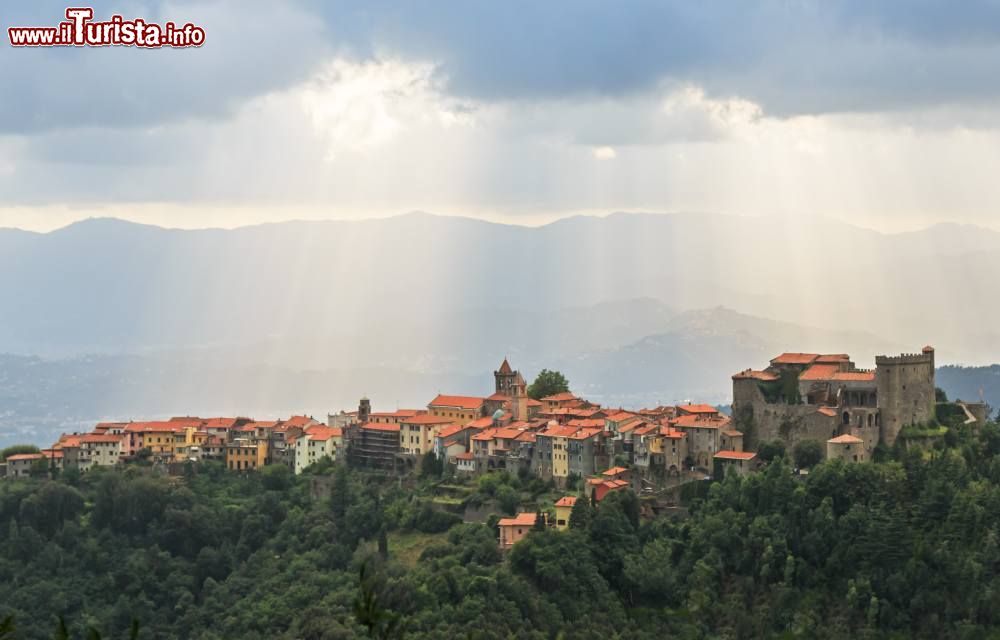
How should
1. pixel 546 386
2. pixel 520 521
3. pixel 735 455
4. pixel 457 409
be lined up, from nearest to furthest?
1. pixel 520 521
2. pixel 735 455
3. pixel 457 409
4. pixel 546 386

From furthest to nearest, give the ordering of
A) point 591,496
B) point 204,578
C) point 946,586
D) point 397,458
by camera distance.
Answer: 1. point 397,458
2. point 204,578
3. point 591,496
4. point 946,586

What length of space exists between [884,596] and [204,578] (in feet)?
89.2

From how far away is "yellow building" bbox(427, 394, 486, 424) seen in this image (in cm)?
7412

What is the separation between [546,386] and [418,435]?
9.16 m

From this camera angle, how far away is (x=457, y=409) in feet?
244

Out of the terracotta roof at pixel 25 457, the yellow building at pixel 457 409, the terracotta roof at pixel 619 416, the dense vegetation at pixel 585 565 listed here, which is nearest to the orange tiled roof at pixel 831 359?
the dense vegetation at pixel 585 565

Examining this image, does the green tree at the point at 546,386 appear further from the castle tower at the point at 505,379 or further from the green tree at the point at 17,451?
the green tree at the point at 17,451

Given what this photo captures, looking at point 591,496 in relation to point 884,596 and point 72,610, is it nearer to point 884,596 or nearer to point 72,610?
point 884,596

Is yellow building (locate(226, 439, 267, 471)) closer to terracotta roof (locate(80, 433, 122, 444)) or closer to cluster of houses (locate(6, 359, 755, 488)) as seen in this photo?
cluster of houses (locate(6, 359, 755, 488))

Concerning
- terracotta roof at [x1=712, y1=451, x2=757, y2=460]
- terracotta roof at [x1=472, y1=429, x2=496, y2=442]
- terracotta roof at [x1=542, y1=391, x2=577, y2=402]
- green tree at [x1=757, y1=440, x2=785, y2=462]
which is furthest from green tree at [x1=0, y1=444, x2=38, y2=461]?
green tree at [x1=757, y1=440, x2=785, y2=462]

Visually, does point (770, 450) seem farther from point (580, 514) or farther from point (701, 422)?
point (580, 514)

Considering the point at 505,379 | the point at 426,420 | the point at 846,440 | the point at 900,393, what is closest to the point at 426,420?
the point at 426,420

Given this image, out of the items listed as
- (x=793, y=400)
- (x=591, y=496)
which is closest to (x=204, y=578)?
(x=591, y=496)

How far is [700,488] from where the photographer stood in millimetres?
62812
